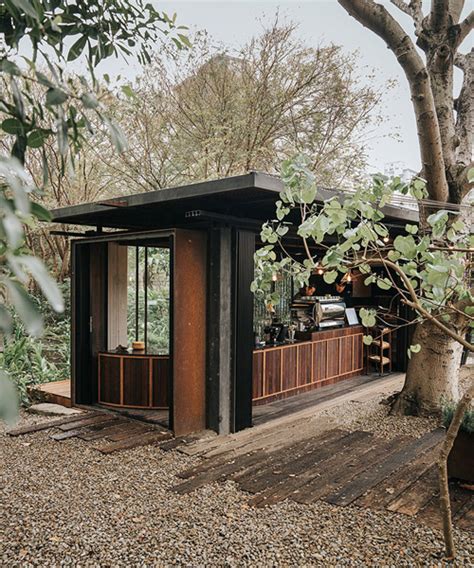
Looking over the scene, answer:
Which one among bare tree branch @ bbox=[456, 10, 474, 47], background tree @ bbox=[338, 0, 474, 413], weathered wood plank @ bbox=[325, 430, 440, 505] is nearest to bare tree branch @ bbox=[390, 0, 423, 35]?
background tree @ bbox=[338, 0, 474, 413]

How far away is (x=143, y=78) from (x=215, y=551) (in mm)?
9680

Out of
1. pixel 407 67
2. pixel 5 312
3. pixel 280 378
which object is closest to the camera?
pixel 5 312

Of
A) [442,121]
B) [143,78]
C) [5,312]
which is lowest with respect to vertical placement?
[5,312]

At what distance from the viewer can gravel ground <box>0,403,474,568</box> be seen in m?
2.62

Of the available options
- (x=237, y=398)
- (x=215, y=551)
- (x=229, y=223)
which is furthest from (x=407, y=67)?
(x=215, y=551)

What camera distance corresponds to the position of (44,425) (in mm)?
5254

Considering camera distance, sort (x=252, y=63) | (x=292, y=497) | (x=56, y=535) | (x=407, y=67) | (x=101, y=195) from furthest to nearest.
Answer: (x=101, y=195) < (x=252, y=63) < (x=407, y=67) < (x=292, y=497) < (x=56, y=535)

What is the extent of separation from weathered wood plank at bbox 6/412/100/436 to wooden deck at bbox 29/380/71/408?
593 millimetres

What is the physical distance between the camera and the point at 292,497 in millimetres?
3438

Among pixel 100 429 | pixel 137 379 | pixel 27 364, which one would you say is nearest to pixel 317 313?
pixel 137 379

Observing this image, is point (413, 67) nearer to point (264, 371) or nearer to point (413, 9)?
point (413, 9)

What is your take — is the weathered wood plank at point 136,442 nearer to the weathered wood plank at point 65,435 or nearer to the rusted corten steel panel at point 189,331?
the rusted corten steel panel at point 189,331

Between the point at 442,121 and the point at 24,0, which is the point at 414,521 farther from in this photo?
the point at 442,121

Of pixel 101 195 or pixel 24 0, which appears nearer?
pixel 24 0
